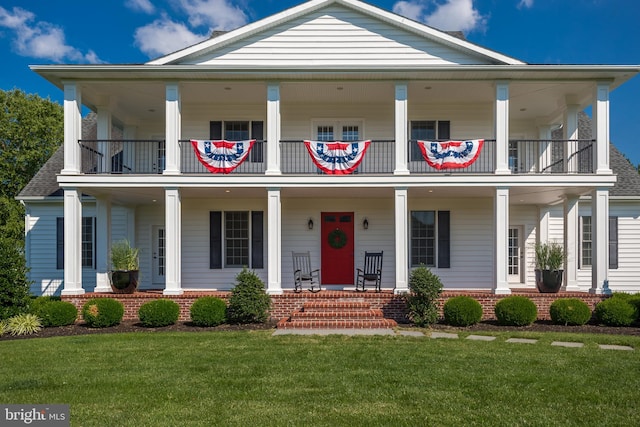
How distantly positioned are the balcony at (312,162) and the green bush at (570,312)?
3864 millimetres

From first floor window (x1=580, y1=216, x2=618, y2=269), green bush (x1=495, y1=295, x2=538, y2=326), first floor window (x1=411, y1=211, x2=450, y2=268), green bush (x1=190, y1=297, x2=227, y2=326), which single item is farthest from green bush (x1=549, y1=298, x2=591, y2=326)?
green bush (x1=190, y1=297, x2=227, y2=326)

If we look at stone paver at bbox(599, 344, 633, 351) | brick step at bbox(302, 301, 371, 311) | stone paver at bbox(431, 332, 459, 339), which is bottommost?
stone paver at bbox(431, 332, 459, 339)

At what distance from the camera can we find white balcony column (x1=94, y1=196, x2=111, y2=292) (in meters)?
14.0

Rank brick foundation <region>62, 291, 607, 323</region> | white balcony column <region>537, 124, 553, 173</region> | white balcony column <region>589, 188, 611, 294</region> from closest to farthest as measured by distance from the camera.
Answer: brick foundation <region>62, 291, 607, 323</region>
white balcony column <region>589, 188, 611, 294</region>
white balcony column <region>537, 124, 553, 173</region>

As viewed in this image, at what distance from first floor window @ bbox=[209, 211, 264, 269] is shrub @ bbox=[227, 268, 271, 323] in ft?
11.1

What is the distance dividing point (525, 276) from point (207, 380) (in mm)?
11962

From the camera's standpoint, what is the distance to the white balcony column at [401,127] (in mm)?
12938

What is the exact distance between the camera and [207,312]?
1159 centimetres

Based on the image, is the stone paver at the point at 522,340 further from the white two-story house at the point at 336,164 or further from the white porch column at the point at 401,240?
the white porch column at the point at 401,240

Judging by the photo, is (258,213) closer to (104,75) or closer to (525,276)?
(104,75)

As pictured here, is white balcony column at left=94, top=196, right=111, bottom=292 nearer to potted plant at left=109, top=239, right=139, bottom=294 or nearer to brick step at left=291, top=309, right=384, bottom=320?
potted plant at left=109, top=239, right=139, bottom=294

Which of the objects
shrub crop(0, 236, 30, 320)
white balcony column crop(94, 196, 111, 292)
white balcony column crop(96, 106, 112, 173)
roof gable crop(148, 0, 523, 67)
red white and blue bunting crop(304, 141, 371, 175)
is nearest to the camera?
shrub crop(0, 236, 30, 320)

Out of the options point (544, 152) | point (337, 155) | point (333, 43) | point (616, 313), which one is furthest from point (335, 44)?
point (616, 313)

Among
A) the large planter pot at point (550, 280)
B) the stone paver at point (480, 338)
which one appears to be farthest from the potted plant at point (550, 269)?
the stone paver at point (480, 338)
